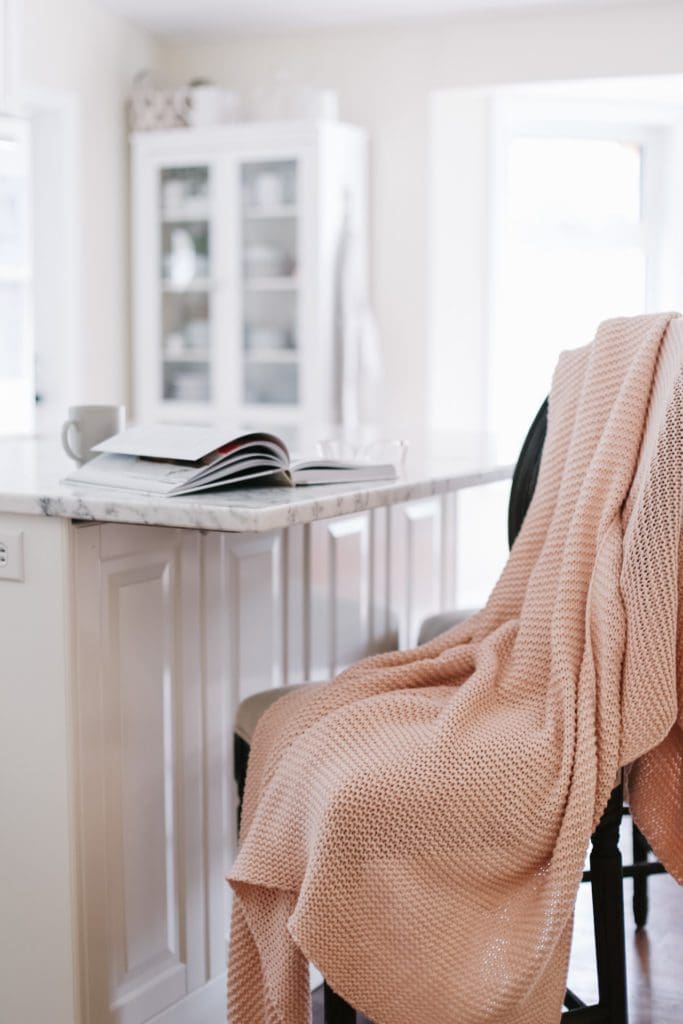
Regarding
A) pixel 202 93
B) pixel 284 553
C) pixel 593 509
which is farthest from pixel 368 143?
pixel 593 509

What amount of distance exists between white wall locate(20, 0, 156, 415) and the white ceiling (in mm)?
161

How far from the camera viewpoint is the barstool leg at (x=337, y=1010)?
Result: 4.16 feet

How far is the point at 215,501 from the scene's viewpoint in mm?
1306

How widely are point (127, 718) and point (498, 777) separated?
1.80ft

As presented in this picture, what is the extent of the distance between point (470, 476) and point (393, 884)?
790 mm

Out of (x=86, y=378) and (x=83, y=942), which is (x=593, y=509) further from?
(x=86, y=378)

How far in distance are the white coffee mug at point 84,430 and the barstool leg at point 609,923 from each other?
35.1 inches

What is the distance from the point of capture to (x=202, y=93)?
190 inches

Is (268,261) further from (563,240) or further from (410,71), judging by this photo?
(563,240)

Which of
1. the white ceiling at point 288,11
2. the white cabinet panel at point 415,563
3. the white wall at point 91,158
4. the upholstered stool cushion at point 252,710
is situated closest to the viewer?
the upholstered stool cushion at point 252,710

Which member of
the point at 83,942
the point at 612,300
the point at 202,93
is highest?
the point at 202,93

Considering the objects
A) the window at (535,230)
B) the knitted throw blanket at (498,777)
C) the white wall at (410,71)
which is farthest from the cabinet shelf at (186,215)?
the knitted throw blanket at (498,777)

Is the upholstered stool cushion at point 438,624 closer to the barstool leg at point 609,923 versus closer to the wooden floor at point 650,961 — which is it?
the wooden floor at point 650,961

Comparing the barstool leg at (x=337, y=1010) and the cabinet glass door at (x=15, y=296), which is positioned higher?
the cabinet glass door at (x=15, y=296)
